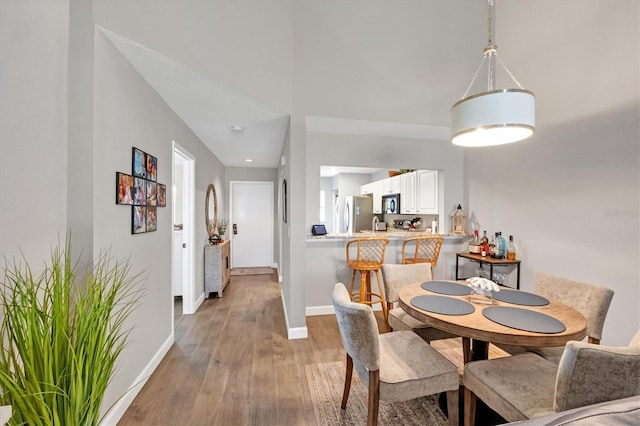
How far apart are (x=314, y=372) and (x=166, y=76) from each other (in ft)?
8.57

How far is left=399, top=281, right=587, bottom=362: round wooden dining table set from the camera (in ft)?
4.25

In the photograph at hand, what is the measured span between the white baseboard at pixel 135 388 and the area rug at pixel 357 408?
3.73 feet

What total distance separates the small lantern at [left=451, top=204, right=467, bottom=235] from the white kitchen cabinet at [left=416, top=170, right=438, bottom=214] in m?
0.27

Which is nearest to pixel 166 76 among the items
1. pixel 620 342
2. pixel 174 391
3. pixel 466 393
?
pixel 174 391

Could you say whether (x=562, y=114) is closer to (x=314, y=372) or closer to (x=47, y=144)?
(x=314, y=372)

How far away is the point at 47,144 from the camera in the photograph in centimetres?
141

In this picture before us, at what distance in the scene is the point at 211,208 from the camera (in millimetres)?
4562

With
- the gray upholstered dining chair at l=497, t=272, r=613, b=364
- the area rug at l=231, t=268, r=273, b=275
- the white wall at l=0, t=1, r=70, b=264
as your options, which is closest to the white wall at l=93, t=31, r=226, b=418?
the white wall at l=0, t=1, r=70, b=264

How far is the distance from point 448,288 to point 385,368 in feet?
2.84

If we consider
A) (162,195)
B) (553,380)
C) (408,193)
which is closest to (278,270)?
(408,193)

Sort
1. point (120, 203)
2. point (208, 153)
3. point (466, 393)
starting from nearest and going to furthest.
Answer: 1. point (466, 393)
2. point (120, 203)
3. point (208, 153)

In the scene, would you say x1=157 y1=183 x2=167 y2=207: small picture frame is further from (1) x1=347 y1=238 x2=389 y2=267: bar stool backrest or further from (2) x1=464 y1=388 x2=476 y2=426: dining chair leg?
(2) x1=464 y1=388 x2=476 y2=426: dining chair leg

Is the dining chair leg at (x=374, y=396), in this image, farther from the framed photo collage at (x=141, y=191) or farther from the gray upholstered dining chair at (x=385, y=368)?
the framed photo collage at (x=141, y=191)

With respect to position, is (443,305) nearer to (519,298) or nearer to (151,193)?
(519,298)
